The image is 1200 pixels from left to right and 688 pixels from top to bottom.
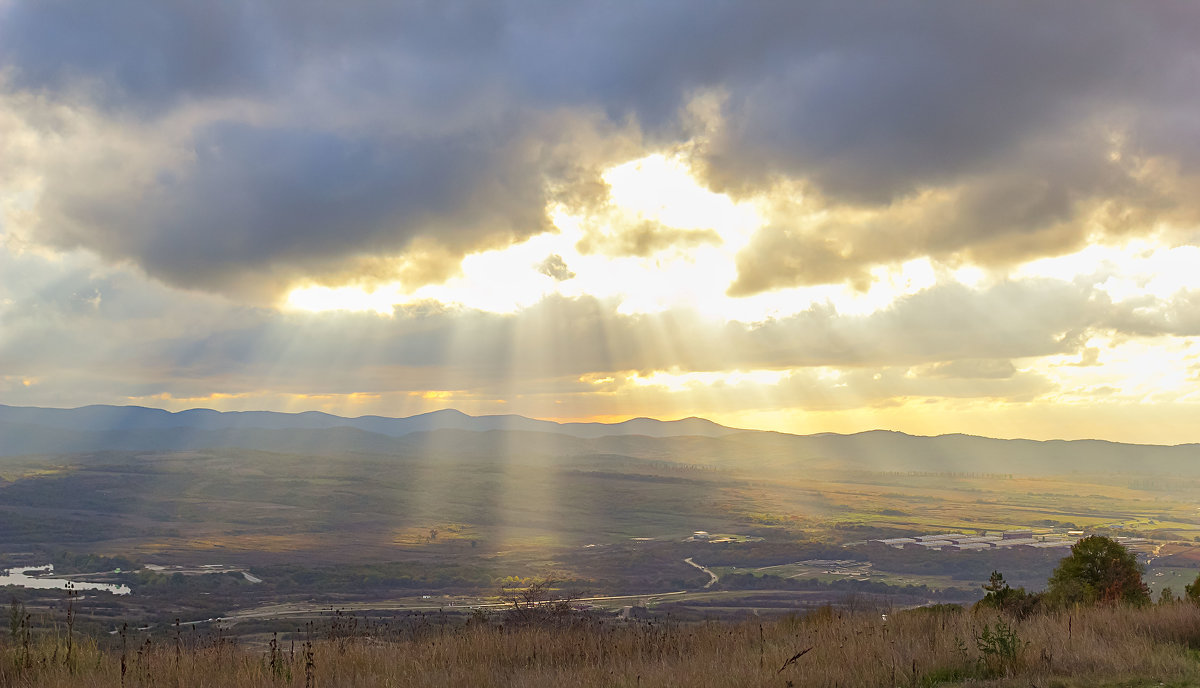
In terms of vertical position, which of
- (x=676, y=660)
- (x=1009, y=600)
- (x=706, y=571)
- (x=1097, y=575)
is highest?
(x=676, y=660)

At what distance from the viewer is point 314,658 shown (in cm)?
987

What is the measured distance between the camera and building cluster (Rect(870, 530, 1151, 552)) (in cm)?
13450

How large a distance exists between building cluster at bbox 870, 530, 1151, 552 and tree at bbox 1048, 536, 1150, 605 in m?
118

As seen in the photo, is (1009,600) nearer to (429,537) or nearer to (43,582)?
(43,582)

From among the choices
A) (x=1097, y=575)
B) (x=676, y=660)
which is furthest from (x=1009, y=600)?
(x=1097, y=575)

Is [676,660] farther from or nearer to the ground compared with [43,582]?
farther from the ground

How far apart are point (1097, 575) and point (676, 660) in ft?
56.0

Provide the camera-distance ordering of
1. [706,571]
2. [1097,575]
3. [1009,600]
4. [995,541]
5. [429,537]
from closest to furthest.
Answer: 1. [1009,600]
2. [1097,575]
3. [706,571]
4. [995,541]
5. [429,537]

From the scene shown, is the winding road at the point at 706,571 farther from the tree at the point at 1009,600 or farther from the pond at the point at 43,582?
the tree at the point at 1009,600

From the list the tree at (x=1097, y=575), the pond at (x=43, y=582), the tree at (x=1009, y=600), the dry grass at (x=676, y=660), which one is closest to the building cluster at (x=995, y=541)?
the tree at (x=1097, y=575)

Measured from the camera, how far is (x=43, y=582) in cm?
10919

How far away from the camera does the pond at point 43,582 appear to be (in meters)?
104

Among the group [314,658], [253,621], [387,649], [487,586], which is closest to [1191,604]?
[387,649]

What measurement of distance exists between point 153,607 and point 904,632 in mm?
90188
